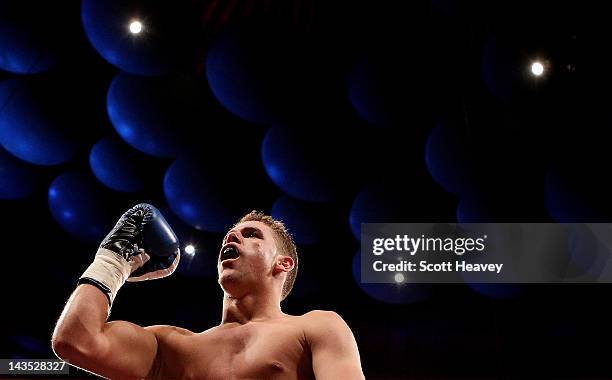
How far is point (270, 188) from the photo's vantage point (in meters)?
2.98

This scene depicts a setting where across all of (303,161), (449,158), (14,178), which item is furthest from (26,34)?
(449,158)

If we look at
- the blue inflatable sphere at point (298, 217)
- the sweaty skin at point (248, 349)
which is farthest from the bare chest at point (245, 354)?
the blue inflatable sphere at point (298, 217)

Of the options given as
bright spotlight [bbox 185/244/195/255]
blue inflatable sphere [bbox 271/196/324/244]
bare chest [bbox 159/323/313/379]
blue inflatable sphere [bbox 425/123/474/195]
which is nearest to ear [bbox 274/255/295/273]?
bare chest [bbox 159/323/313/379]

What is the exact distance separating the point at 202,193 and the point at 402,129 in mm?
811

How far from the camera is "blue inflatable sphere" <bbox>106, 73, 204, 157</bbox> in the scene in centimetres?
265

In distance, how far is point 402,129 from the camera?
2.58 metres

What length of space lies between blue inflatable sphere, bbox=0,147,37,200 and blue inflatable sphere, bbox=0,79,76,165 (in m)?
0.24

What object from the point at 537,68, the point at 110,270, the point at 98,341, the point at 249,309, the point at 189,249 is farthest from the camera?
the point at 189,249

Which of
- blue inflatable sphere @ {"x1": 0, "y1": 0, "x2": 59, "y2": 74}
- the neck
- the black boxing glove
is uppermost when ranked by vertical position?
blue inflatable sphere @ {"x1": 0, "y1": 0, "x2": 59, "y2": 74}

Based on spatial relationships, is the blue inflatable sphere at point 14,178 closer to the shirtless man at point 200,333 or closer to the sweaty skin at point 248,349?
the shirtless man at point 200,333

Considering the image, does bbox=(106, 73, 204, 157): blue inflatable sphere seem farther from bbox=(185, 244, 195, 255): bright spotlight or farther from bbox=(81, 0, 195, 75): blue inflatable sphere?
bbox=(185, 244, 195, 255): bright spotlight

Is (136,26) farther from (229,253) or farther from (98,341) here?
(98,341)

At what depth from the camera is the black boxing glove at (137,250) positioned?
168cm

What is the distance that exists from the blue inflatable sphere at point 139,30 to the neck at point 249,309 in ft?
3.31
